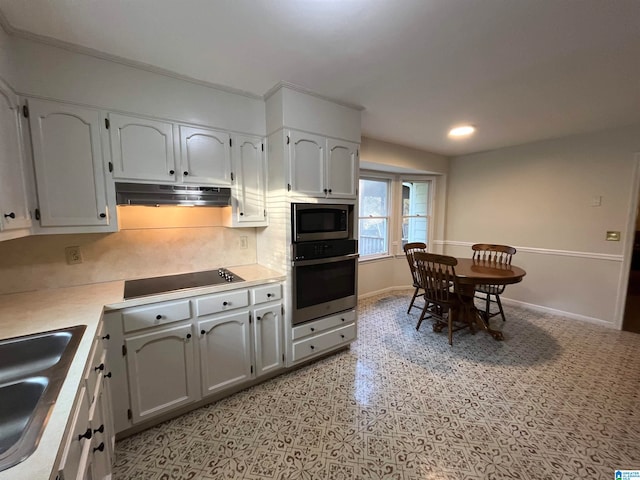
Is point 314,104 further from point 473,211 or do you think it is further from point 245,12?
point 473,211

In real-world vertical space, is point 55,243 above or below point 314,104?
below

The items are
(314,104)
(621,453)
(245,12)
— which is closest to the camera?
(245,12)

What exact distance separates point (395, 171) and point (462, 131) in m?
1.28

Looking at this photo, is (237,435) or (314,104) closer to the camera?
(237,435)

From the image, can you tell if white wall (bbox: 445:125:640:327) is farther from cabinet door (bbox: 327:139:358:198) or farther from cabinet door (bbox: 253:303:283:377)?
cabinet door (bbox: 253:303:283:377)

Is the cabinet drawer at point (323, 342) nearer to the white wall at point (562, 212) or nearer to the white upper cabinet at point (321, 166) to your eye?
the white upper cabinet at point (321, 166)

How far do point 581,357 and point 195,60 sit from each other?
13.9ft

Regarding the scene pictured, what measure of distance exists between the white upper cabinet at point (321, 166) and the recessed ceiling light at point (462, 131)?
148 centimetres

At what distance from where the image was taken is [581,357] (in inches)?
104

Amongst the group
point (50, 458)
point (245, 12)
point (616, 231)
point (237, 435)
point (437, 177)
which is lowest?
point (237, 435)

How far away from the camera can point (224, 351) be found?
201 cm

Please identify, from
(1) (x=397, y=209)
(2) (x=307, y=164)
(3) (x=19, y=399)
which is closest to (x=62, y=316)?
(3) (x=19, y=399)

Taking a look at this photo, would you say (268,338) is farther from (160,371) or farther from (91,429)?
(91,429)

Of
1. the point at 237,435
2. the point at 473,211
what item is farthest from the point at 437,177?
the point at 237,435
